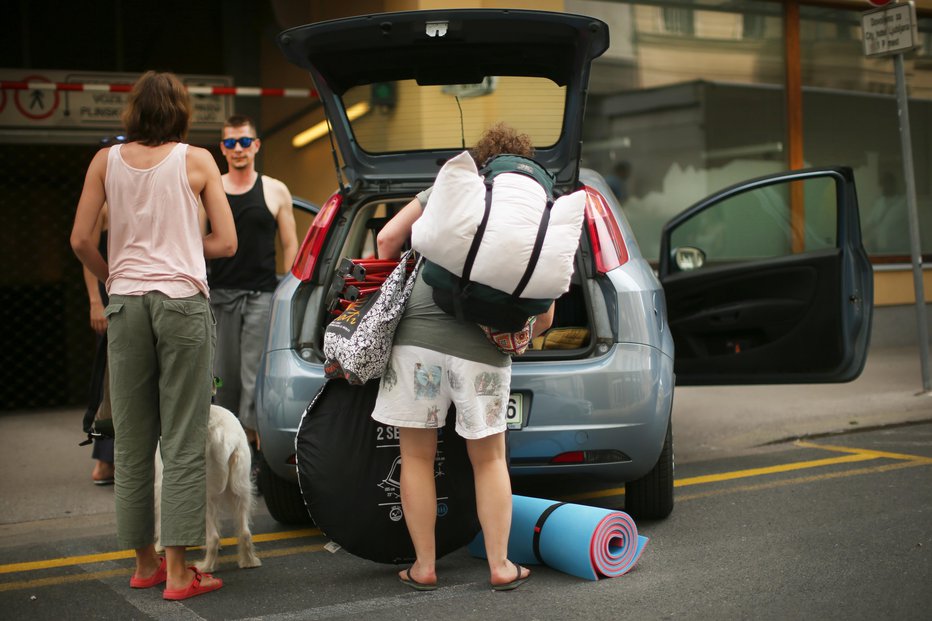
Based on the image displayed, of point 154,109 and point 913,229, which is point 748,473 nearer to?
point 913,229

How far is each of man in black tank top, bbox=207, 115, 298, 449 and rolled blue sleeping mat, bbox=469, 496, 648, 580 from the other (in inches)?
91.6

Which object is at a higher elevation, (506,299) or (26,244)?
(26,244)

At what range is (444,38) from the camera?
496 centimetres

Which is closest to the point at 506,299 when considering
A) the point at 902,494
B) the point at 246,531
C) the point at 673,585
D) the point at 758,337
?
the point at 673,585

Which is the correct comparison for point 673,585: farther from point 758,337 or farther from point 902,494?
point 758,337

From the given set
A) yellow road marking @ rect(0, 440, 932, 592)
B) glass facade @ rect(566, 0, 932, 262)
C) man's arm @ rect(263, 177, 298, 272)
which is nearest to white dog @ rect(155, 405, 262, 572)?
yellow road marking @ rect(0, 440, 932, 592)

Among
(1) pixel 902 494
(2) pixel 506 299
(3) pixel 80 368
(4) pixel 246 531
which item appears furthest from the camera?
(3) pixel 80 368

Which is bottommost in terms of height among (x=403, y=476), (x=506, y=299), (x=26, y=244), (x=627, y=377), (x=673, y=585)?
(x=673, y=585)

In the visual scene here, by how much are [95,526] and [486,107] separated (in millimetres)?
2821

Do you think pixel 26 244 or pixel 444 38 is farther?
pixel 26 244

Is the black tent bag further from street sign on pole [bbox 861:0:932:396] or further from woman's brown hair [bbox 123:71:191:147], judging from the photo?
street sign on pole [bbox 861:0:932:396]

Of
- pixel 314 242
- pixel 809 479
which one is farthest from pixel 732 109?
pixel 314 242

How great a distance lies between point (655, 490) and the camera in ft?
16.5

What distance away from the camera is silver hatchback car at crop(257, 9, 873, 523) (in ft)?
15.0
